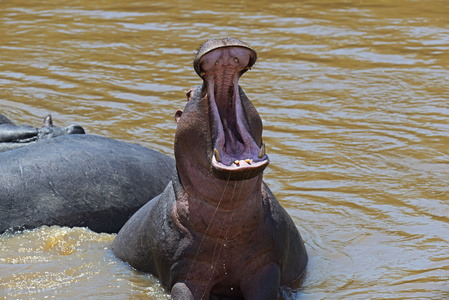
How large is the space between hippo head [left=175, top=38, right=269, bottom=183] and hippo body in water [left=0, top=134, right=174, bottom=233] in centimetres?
159

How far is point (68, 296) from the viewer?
5.10 metres

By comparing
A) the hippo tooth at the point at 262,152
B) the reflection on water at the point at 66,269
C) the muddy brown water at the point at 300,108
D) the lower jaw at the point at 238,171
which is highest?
the hippo tooth at the point at 262,152

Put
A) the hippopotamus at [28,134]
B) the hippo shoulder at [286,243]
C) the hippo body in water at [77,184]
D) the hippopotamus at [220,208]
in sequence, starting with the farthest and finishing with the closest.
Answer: the hippopotamus at [28,134] < the hippo body in water at [77,184] < the hippo shoulder at [286,243] < the hippopotamus at [220,208]

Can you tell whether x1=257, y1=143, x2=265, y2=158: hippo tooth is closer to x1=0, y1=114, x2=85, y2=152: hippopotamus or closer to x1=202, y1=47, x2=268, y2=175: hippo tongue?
x1=202, y1=47, x2=268, y2=175: hippo tongue

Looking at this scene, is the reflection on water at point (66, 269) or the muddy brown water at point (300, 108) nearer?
the reflection on water at point (66, 269)

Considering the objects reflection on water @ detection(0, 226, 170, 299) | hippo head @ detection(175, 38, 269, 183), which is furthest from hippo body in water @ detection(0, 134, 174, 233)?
hippo head @ detection(175, 38, 269, 183)

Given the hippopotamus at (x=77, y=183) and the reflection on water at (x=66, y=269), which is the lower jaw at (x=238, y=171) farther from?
the hippopotamus at (x=77, y=183)

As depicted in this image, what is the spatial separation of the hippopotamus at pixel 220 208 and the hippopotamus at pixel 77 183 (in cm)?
115

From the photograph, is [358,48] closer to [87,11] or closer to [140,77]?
[140,77]

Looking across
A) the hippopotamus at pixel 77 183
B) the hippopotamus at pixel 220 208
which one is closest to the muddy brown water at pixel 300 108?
the hippopotamus at pixel 77 183

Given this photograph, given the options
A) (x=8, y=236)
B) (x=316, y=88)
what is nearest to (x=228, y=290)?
(x=8, y=236)

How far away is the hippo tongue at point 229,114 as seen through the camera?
13.9 ft

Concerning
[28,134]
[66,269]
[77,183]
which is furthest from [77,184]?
[28,134]

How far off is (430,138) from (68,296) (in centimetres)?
408
